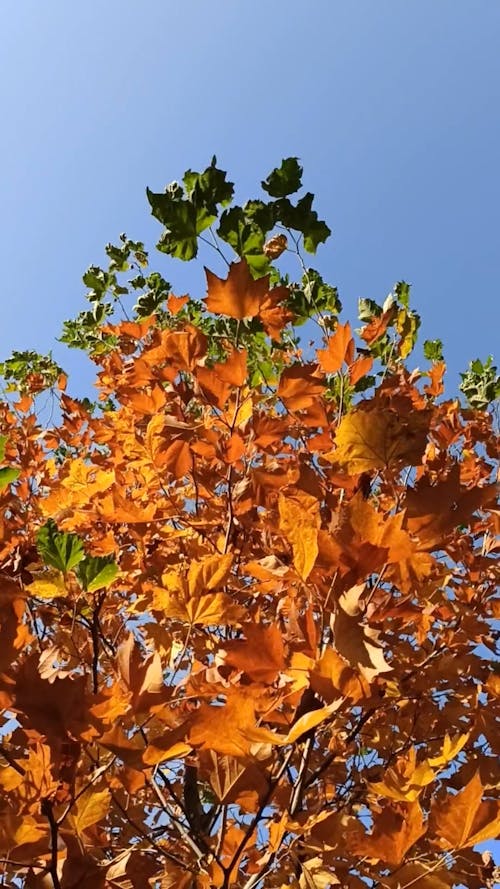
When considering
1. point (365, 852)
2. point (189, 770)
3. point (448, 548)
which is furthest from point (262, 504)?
point (189, 770)

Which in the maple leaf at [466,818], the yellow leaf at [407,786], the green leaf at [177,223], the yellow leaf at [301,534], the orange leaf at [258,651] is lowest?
the maple leaf at [466,818]

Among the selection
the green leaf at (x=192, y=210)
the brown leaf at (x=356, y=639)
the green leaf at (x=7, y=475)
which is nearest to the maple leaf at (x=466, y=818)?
the brown leaf at (x=356, y=639)

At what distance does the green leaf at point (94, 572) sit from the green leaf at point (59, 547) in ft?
0.17

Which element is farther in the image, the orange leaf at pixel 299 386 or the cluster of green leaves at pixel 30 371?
the cluster of green leaves at pixel 30 371

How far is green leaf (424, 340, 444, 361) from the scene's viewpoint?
281 cm

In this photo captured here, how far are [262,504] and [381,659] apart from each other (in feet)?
2.84

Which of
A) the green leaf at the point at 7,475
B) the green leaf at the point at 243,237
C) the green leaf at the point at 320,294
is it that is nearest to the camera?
the green leaf at the point at 7,475

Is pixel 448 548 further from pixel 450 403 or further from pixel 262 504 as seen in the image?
pixel 450 403

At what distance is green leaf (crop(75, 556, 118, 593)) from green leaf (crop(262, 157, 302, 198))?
1.17m

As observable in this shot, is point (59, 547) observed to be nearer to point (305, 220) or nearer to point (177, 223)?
point (177, 223)

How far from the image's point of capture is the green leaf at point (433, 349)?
2811mm

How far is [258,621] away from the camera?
1.17 meters

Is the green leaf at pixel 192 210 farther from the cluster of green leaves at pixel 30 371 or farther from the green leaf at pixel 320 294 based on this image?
the cluster of green leaves at pixel 30 371

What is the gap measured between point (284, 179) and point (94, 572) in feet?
3.97
